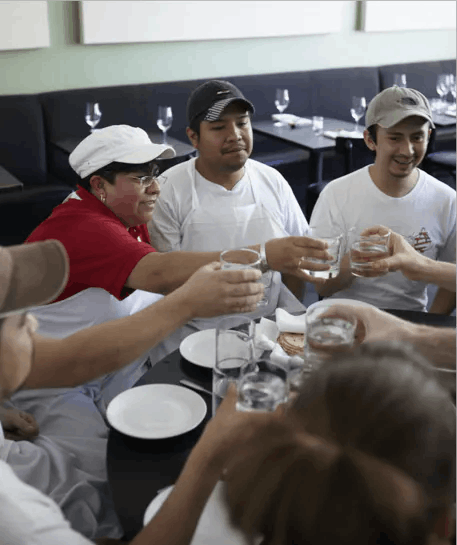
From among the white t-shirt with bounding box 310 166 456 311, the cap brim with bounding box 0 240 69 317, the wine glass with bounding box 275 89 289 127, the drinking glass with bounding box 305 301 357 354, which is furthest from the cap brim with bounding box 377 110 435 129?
the wine glass with bounding box 275 89 289 127

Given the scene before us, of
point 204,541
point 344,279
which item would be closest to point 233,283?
point 204,541

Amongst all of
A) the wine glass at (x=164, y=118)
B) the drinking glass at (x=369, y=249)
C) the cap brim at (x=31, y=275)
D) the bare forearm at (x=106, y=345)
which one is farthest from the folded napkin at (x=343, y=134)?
the cap brim at (x=31, y=275)

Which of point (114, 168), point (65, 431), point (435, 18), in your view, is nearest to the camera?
point (65, 431)

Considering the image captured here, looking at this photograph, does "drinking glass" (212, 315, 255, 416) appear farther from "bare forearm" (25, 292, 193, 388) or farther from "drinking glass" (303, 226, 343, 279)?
"drinking glass" (303, 226, 343, 279)

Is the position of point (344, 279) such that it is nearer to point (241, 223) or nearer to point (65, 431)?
point (241, 223)

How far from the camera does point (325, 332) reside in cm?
122

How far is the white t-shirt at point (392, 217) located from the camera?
6.77 feet

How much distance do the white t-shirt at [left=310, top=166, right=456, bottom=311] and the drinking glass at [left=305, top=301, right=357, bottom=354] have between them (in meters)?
0.73

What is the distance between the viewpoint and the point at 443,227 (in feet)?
7.02

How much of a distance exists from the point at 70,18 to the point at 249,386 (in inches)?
155

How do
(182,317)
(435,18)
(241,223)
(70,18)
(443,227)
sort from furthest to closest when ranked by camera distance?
(435,18)
(70,18)
(241,223)
(443,227)
(182,317)

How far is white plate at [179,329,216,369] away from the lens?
1632mm

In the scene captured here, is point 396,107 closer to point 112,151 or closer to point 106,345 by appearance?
point 112,151

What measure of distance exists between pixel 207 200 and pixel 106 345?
1.27 meters
